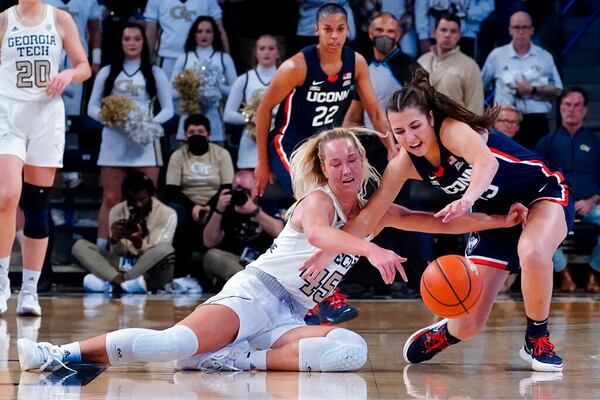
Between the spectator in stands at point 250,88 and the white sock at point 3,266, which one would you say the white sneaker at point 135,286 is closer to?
the spectator in stands at point 250,88

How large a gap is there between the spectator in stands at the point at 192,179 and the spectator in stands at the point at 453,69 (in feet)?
5.57

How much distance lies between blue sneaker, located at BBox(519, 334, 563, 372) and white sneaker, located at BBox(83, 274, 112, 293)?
411 cm

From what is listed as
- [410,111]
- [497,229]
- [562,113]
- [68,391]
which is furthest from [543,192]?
[562,113]

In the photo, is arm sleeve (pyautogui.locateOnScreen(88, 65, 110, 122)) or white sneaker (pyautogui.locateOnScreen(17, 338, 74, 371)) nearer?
white sneaker (pyautogui.locateOnScreen(17, 338, 74, 371))

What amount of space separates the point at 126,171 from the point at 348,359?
454 cm

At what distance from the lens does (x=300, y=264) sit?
4438mm

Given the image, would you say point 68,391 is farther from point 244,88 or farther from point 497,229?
point 244,88

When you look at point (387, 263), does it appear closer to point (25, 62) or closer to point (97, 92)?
point (25, 62)

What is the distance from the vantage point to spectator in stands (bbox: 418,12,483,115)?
8195 millimetres

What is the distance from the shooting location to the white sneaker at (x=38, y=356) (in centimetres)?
418

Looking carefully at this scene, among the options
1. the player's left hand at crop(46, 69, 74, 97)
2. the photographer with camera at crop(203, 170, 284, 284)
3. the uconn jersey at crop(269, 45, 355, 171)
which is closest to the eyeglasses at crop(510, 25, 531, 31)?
the photographer with camera at crop(203, 170, 284, 284)

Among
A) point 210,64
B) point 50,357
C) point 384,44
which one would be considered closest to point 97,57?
point 210,64

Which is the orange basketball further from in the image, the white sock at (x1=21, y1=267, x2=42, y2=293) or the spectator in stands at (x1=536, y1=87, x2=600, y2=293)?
the spectator in stands at (x1=536, y1=87, x2=600, y2=293)

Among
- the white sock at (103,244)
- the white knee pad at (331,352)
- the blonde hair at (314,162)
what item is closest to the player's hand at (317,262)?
the white knee pad at (331,352)
